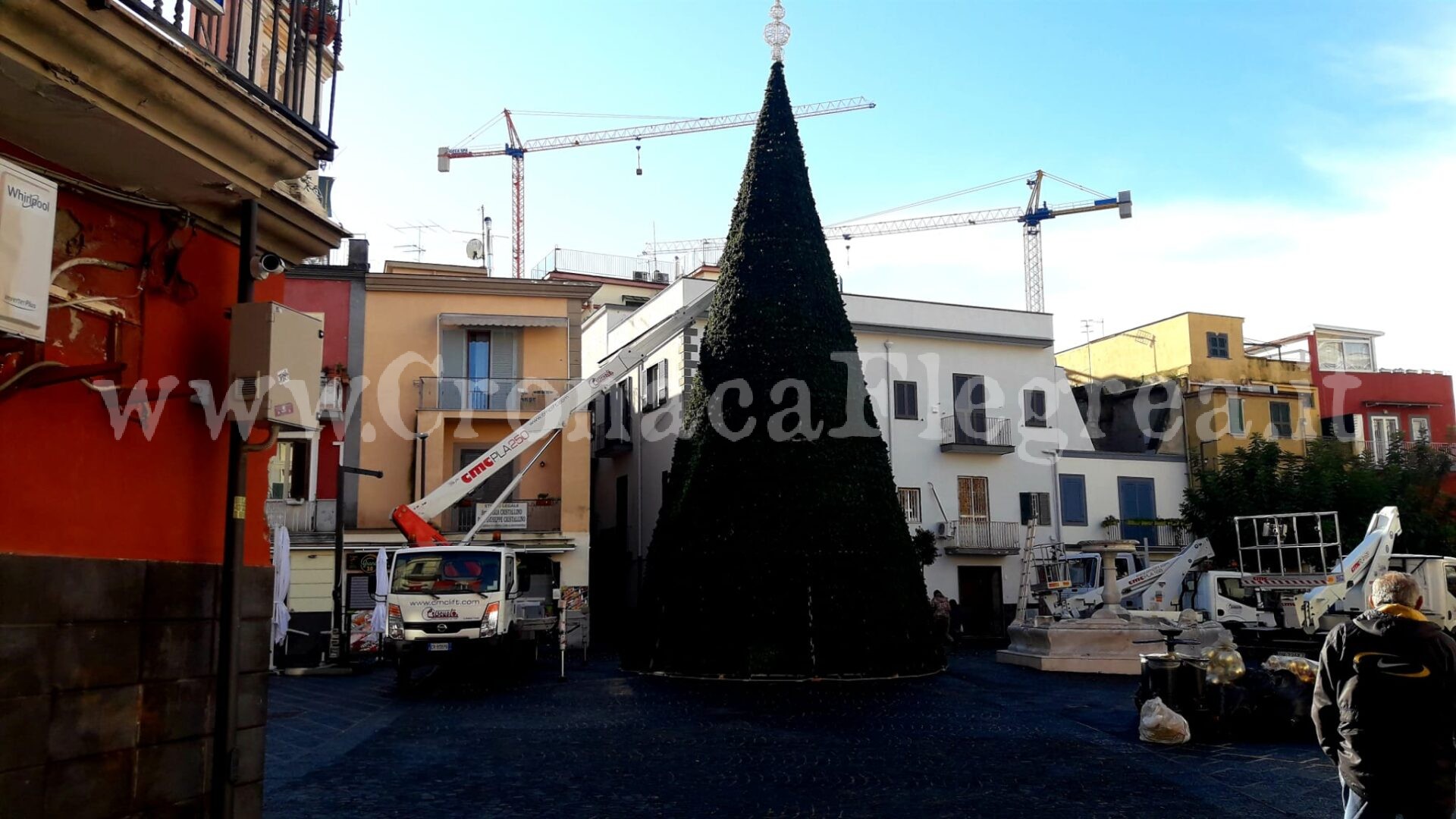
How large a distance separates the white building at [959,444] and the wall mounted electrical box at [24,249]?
2750 cm

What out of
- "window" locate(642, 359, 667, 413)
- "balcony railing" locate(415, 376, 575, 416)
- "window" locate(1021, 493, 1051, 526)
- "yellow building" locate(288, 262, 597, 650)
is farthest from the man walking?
"window" locate(1021, 493, 1051, 526)

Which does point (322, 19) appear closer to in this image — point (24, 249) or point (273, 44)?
point (273, 44)

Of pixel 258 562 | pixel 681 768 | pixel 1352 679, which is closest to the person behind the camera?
pixel 1352 679

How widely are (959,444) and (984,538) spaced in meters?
2.91

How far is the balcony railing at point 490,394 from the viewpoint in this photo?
28500 millimetres

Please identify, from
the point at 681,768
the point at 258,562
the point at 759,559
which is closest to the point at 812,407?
the point at 759,559

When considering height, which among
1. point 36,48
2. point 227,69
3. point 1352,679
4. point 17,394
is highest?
point 227,69

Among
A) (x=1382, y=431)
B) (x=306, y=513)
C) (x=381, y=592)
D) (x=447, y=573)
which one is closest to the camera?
(x=447, y=573)

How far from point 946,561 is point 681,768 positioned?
2484 cm

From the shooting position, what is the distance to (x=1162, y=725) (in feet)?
36.4

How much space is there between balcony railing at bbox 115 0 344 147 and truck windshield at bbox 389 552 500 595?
501 inches

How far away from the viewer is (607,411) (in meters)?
36.4

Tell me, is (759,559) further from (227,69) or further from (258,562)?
(227,69)

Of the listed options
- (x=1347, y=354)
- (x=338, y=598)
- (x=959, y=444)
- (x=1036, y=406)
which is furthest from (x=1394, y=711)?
(x=1347, y=354)
